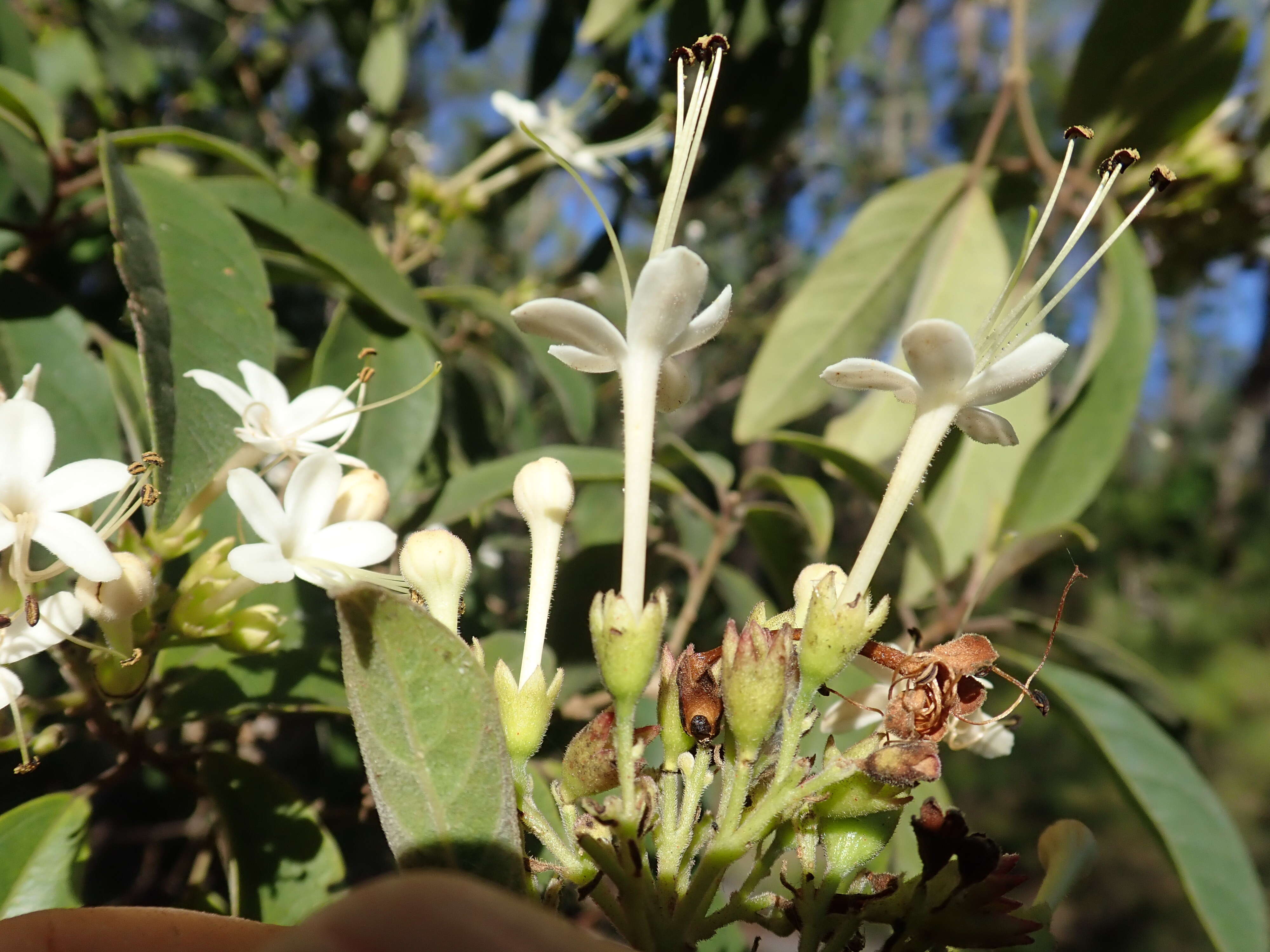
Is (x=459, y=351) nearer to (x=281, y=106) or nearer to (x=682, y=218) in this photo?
(x=682, y=218)

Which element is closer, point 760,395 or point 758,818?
point 758,818

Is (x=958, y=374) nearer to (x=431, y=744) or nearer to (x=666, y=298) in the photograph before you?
(x=666, y=298)

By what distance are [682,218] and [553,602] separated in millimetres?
1889

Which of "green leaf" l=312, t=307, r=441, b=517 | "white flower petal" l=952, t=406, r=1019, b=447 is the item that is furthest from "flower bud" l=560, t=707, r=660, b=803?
"green leaf" l=312, t=307, r=441, b=517

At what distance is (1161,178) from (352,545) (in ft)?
2.65

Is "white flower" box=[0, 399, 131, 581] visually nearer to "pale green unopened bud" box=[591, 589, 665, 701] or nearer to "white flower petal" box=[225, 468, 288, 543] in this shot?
"white flower petal" box=[225, 468, 288, 543]

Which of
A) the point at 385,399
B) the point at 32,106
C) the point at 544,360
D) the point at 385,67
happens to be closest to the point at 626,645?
the point at 385,399

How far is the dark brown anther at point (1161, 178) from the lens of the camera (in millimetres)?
833

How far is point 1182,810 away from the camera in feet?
Answer: 4.56

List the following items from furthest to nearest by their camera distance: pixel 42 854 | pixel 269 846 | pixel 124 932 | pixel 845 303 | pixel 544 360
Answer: pixel 845 303, pixel 544 360, pixel 269 846, pixel 42 854, pixel 124 932

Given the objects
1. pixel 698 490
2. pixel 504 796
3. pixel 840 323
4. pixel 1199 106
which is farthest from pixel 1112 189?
pixel 504 796

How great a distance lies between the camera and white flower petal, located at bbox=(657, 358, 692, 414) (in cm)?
83

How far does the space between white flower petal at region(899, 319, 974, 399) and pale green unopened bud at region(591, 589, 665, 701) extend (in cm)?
28

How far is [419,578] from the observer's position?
79 centimetres
